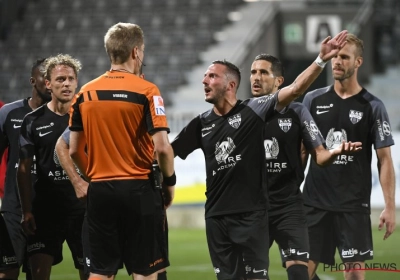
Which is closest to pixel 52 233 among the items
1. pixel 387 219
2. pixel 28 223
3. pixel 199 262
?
pixel 28 223

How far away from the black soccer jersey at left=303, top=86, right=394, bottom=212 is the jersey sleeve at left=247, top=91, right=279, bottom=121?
1190mm

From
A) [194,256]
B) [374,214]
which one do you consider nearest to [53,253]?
[194,256]

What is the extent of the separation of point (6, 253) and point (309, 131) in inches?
110

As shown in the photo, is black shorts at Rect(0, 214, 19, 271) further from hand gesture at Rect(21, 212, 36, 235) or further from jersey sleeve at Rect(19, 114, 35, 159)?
jersey sleeve at Rect(19, 114, 35, 159)

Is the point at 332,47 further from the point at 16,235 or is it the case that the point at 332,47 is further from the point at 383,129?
the point at 16,235

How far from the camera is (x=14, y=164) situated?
786 cm

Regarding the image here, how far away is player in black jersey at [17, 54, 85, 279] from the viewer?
7.42m

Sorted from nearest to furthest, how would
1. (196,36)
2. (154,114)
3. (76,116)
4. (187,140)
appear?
(154,114) → (76,116) → (187,140) → (196,36)

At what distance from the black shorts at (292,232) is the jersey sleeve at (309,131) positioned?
516 millimetres

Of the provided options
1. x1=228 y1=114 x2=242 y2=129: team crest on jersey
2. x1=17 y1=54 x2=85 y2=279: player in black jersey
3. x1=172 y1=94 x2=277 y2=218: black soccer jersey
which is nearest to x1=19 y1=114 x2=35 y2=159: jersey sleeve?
x1=17 y1=54 x2=85 y2=279: player in black jersey

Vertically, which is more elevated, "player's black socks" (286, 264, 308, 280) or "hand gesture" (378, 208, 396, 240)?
"hand gesture" (378, 208, 396, 240)

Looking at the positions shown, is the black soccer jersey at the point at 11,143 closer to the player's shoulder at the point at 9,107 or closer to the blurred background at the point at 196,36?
the player's shoulder at the point at 9,107

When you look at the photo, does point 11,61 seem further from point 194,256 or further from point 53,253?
point 53,253

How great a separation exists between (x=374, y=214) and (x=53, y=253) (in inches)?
368
